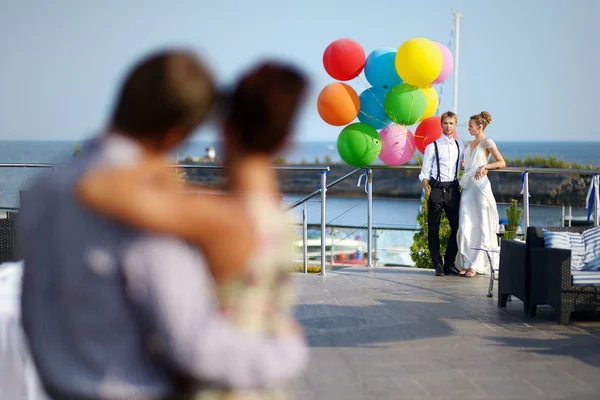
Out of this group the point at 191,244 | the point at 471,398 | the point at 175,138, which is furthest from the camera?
the point at 471,398

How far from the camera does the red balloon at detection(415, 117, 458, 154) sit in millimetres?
7652

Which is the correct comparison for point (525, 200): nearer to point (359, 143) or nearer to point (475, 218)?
point (475, 218)

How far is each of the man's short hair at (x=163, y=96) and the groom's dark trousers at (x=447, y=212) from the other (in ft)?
21.0

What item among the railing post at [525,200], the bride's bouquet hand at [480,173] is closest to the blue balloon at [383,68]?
the bride's bouquet hand at [480,173]

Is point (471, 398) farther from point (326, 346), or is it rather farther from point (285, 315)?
point (285, 315)

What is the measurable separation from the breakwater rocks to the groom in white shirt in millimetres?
26221

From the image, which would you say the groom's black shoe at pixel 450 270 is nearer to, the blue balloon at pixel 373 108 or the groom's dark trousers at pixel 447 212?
the groom's dark trousers at pixel 447 212

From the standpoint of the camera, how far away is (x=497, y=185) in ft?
148

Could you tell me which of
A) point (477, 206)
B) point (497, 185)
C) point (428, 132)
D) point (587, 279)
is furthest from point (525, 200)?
point (497, 185)

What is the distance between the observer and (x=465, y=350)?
4.63 m

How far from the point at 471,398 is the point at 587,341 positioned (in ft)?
4.77

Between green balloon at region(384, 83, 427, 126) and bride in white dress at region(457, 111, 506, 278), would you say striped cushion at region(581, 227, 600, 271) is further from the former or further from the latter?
green balloon at region(384, 83, 427, 126)

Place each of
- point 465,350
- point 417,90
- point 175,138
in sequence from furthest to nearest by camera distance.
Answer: point 417,90
point 465,350
point 175,138

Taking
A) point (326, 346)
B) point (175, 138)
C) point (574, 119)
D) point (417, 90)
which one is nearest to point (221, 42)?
point (417, 90)
